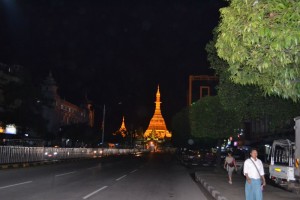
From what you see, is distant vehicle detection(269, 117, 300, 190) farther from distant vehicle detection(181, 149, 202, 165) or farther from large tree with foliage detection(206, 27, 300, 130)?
distant vehicle detection(181, 149, 202, 165)

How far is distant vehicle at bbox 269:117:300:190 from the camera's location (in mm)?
17766

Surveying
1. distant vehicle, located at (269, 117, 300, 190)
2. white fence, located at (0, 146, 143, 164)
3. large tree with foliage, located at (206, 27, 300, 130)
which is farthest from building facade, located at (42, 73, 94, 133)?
large tree with foliage, located at (206, 27, 300, 130)

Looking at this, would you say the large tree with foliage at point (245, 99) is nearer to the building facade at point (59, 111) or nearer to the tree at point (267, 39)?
the tree at point (267, 39)

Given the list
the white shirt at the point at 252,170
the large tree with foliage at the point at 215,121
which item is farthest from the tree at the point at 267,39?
the large tree with foliage at the point at 215,121

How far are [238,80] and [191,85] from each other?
143347mm

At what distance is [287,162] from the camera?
68.5 feet

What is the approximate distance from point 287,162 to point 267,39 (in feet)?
49.3

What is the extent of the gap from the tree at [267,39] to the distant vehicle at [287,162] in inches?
373

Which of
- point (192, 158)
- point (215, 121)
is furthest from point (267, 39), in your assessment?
point (192, 158)

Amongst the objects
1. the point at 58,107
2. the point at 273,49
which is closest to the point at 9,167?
the point at 273,49

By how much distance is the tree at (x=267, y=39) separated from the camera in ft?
22.5

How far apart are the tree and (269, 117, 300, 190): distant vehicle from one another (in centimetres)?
948

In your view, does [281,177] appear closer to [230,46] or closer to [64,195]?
[64,195]

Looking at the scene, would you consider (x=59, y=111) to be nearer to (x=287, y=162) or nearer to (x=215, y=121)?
(x=215, y=121)
